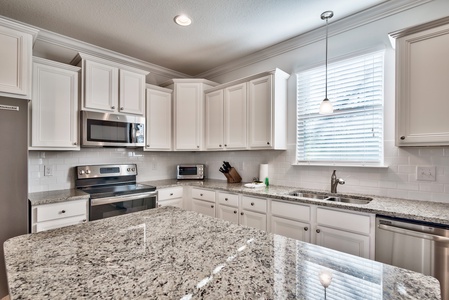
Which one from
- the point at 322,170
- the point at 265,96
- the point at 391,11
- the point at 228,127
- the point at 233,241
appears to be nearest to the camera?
the point at 233,241

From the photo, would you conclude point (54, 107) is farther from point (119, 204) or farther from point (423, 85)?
point (423, 85)

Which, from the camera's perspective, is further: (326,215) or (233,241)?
(326,215)

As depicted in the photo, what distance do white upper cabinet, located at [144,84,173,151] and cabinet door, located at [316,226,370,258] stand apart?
2391 millimetres

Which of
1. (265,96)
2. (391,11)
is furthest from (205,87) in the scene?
(391,11)

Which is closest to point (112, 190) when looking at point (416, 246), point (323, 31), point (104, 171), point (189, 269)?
point (104, 171)

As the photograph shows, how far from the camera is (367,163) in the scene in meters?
2.38

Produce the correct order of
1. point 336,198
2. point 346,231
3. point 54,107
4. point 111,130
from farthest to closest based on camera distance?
point 111,130 < point 54,107 < point 336,198 < point 346,231

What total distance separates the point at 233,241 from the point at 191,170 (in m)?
2.80

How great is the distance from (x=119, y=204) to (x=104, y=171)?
0.67 meters

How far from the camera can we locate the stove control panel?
291 centimetres

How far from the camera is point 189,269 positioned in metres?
0.82

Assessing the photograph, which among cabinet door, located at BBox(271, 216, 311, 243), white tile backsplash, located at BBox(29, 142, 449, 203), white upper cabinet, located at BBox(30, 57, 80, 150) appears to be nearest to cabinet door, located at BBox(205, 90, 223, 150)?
white tile backsplash, located at BBox(29, 142, 449, 203)

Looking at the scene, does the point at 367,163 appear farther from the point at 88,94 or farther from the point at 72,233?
the point at 88,94

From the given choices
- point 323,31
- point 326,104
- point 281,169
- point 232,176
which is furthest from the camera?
point 232,176
